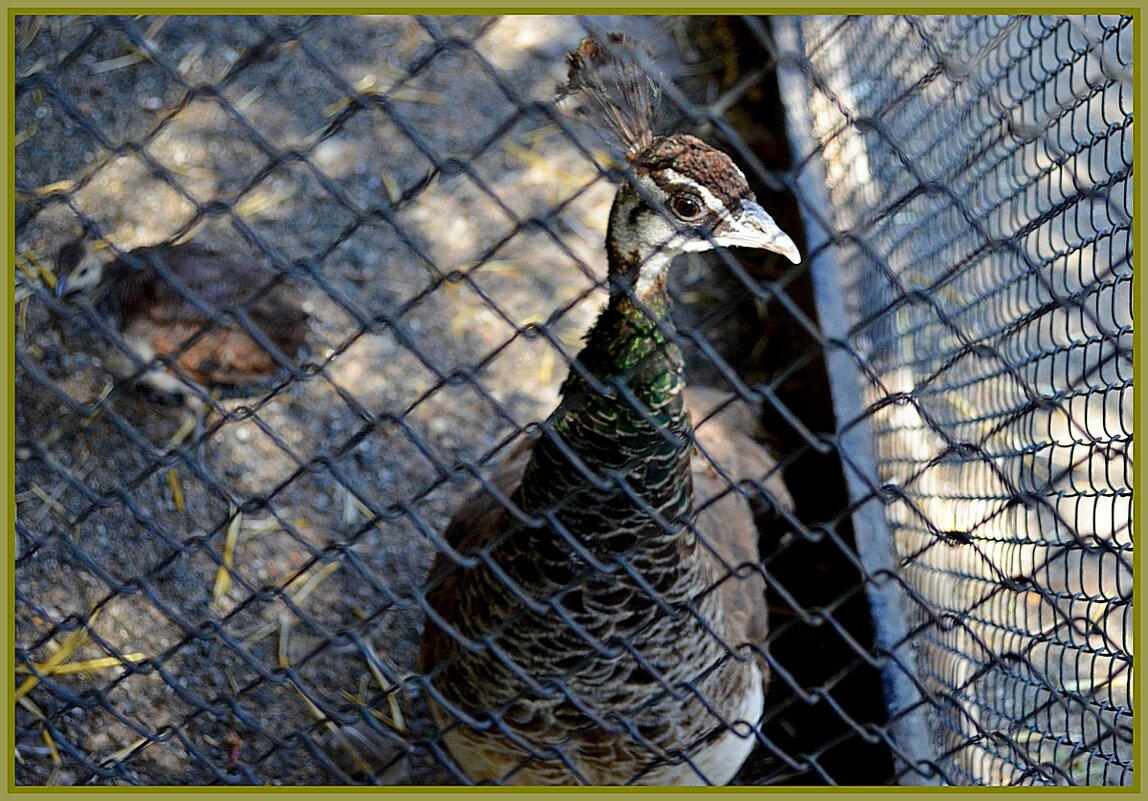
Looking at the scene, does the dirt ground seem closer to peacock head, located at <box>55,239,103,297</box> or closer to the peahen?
peacock head, located at <box>55,239,103,297</box>

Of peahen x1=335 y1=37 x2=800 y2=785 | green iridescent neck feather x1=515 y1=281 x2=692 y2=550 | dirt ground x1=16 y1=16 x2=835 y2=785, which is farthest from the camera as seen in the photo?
dirt ground x1=16 y1=16 x2=835 y2=785

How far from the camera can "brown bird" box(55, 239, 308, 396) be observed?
12.2 ft

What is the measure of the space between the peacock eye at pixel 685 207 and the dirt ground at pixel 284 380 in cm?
50

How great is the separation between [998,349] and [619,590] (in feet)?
3.52

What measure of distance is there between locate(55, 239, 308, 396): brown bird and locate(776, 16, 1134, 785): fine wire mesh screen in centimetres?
200

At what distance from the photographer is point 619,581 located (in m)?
2.34

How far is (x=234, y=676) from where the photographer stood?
3.15 meters

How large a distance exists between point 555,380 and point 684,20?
2.25m

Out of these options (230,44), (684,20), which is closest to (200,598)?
(230,44)

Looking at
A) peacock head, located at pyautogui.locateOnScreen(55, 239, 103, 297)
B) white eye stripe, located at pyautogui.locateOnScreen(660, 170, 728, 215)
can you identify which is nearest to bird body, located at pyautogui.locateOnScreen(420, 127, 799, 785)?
white eye stripe, located at pyautogui.locateOnScreen(660, 170, 728, 215)

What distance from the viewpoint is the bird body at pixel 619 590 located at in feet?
7.16

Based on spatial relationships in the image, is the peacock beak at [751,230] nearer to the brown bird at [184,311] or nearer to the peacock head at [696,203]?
the peacock head at [696,203]

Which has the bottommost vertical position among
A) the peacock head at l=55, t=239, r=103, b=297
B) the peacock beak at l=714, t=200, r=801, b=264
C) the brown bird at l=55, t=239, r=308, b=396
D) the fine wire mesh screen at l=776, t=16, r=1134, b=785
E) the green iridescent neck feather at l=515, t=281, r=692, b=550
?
the fine wire mesh screen at l=776, t=16, r=1134, b=785

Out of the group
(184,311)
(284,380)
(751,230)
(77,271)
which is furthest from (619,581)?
(77,271)
